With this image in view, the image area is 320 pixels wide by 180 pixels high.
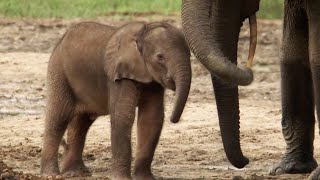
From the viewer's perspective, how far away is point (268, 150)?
12.6 metres

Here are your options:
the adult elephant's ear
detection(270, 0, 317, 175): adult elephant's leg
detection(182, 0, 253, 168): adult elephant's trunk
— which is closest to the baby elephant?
the adult elephant's ear

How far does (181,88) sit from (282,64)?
2.00 meters

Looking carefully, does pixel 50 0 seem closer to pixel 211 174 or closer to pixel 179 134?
pixel 179 134

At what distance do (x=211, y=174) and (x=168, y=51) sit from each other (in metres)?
1.52

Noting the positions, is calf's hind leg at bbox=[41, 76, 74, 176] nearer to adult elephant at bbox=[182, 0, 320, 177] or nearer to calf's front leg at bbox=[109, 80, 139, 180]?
calf's front leg at bbox=[109, 80, 139, 180]

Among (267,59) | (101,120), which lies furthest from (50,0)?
(101,120)

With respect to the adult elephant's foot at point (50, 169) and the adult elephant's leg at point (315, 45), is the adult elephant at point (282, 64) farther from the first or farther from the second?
the adult elephant's foot at point (50, 169)

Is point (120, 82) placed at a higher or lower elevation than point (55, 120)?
higher

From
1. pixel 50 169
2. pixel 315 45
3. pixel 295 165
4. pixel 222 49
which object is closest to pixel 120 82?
pixel 222 49

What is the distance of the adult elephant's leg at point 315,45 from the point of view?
400 inches

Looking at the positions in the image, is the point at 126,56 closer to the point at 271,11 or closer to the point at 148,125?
the point at 148,125

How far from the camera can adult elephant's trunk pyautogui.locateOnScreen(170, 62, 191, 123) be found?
932cm

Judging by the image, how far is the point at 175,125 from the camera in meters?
13.9

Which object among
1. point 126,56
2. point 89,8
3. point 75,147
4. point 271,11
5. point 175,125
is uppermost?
point 126,56
